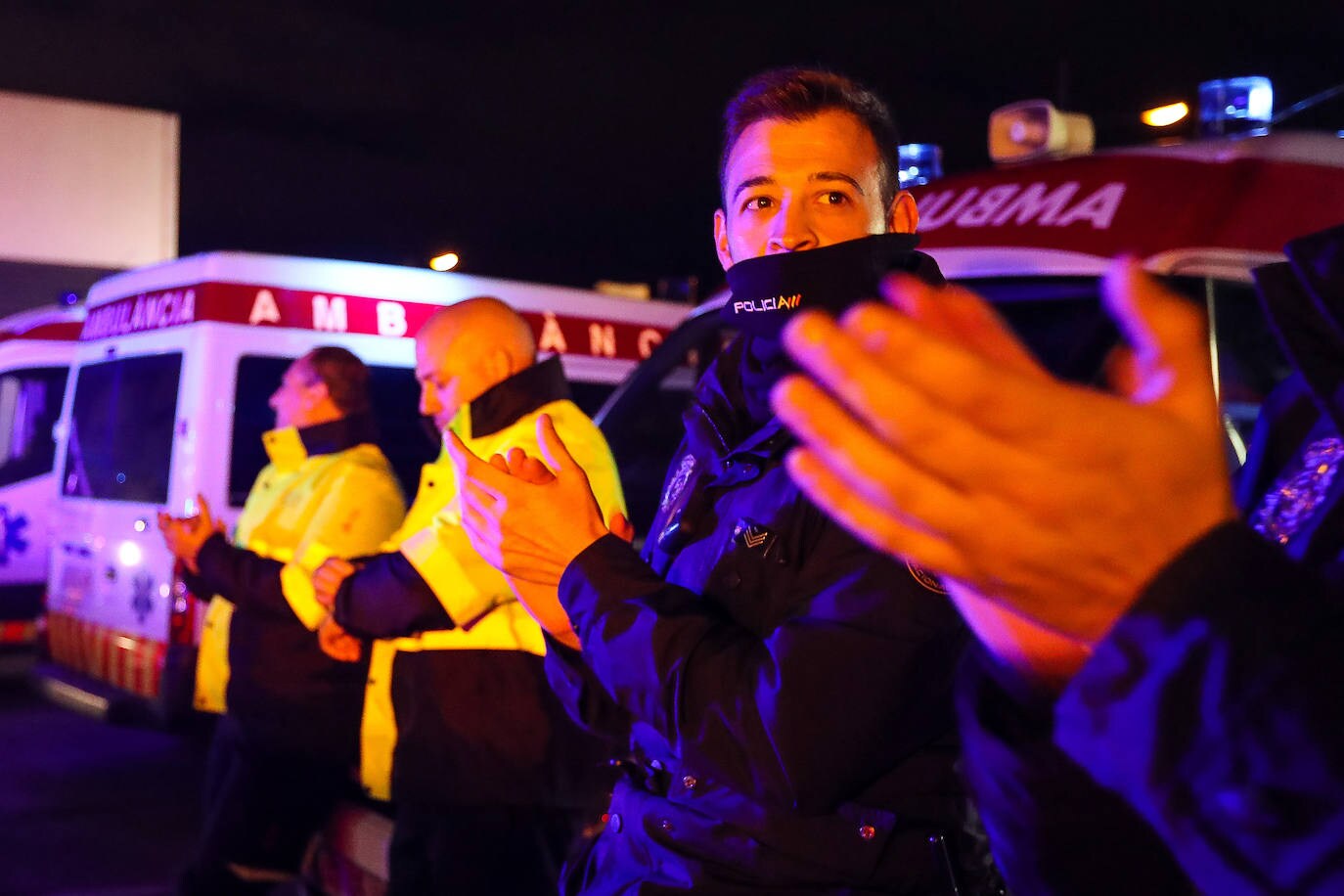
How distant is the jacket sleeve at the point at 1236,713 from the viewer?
615 mm

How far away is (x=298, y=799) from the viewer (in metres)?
3.31

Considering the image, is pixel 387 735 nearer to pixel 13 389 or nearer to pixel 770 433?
pixel 770 433

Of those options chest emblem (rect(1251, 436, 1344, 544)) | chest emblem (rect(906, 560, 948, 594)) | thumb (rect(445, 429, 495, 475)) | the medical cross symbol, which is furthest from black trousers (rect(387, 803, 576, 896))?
the medical cross symbol

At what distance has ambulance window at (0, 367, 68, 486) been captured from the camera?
868 cm

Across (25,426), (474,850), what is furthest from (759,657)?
(25,426)

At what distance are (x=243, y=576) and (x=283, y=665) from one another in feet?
0.93

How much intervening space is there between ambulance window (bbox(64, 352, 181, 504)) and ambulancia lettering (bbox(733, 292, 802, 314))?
5116mm

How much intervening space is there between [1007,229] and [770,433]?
2.16m

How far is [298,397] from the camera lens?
12.3 ft

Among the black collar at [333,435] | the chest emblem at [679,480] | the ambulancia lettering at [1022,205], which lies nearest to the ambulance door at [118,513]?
the black collar at [333,435]

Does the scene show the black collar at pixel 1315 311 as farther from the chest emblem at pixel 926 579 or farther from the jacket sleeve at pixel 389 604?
the jacket sleeve at pixel 389 604

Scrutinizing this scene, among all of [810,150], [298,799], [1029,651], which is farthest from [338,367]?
[1029,651]

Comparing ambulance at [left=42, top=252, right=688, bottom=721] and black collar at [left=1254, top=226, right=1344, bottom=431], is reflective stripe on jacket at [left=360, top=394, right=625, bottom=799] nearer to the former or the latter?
black collar at [left=1254, top=226, right=1344, bottom=431]

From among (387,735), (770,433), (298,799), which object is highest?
(770,433)
